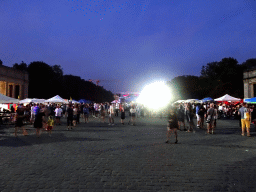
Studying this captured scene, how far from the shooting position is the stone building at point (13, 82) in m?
47.9

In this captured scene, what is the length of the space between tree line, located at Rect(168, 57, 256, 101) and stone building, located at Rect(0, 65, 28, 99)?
44106mm

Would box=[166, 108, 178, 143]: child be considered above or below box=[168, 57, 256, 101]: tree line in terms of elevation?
below

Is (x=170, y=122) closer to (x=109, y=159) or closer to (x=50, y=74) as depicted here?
(x=109, y=159)

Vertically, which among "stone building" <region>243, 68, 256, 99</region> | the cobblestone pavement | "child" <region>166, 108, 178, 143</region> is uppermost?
"stone building" <region>243, 68, 256, 99</region>

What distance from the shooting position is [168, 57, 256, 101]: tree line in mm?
66000

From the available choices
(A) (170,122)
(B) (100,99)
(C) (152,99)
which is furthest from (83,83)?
(A) (170,122)

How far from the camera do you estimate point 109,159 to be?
7801 mm

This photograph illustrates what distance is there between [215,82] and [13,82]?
52.0 m

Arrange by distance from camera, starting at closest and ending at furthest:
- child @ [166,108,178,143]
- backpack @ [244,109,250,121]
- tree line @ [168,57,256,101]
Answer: child @ [166,108,178,143]
backpack @ [244,109,250,121]
tree line @ [168,57,256,101]

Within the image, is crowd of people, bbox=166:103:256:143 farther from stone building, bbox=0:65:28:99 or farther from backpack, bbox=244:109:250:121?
stone building, bbox=0:65:28:99

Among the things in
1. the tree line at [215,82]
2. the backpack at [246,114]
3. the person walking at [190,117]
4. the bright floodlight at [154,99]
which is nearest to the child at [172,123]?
the backpack at [246,114]

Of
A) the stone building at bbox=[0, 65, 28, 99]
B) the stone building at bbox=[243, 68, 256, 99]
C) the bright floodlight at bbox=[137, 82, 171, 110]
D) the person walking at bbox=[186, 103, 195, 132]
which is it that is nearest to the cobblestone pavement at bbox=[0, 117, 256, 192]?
the person walking at bbox=[186, 103, 195, 132]

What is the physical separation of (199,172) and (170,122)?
16.9 feet

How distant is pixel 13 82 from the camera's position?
167 feet
